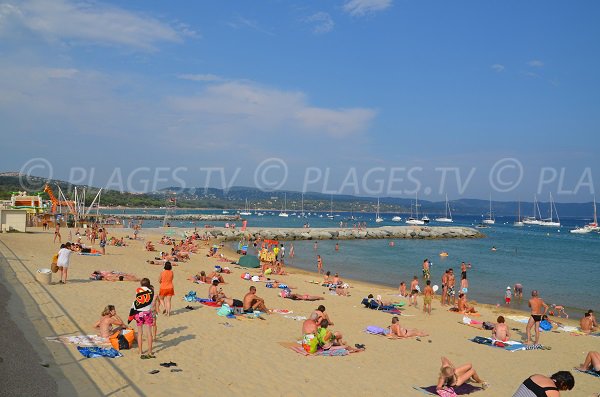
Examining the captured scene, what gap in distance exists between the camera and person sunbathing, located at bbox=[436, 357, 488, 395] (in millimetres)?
7852

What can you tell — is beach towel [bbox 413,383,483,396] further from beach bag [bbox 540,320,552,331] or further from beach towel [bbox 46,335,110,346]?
beach bag [bbox 540,320,552,331]

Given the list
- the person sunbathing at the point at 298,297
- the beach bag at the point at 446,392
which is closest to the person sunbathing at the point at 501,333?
the beach bag at the point at 446,392

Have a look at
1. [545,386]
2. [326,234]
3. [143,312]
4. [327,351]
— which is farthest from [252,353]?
[326,234]

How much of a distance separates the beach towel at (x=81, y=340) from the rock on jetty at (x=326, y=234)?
139 feet

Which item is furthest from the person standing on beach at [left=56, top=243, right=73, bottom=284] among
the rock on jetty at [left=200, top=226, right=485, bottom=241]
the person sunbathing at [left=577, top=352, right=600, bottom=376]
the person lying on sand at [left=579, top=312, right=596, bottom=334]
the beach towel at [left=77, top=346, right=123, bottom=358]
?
the rock on jetty at [left=200, top=226, right=485, bottom=241]

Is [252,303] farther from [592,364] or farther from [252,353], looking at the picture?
[592,364]

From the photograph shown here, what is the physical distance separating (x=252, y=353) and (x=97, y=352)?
2.77m

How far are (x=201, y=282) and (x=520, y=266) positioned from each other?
28.0 metres

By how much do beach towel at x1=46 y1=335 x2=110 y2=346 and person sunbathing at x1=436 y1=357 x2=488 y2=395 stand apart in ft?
19.1

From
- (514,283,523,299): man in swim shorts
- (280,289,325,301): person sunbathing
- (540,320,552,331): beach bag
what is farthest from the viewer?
(514,283,523,299): man in swim shorts

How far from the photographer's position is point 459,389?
795 centimetres

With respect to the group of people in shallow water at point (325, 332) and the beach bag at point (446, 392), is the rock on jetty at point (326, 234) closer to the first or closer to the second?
the group of people in shallow water at point (325, 332)

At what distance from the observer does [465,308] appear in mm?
16125

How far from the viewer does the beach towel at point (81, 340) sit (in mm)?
8151
